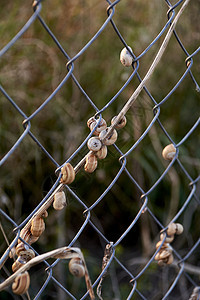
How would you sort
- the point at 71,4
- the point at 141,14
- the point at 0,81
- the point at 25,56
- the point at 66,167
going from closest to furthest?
the point at 66,167 < the point at 0,81 < the point at 25,56 < the point at 71,4 < the point at 141,14

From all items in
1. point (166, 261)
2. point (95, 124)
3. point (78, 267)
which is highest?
point (95, 124)

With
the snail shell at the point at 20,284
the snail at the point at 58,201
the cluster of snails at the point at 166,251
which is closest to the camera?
the snail shell at the point at 20,284

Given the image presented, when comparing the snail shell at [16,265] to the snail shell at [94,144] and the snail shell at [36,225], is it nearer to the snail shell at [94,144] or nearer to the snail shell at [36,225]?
the snail shell at [36,225]

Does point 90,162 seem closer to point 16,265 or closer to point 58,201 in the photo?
point 58,201

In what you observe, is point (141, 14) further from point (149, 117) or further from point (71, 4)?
point (149, 117)

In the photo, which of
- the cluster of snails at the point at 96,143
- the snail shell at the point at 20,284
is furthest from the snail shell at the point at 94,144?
the snail shell at the point at 20,284

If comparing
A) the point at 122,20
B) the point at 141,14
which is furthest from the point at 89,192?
the point at 141,14

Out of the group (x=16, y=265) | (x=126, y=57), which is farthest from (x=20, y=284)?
(x=126, y=57)

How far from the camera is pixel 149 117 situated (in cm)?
146

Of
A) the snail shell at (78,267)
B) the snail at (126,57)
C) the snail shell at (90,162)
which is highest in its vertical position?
the snail at (126,57)

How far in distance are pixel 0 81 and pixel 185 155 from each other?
650 millimetres

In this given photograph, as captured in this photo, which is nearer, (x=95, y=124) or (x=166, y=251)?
(x=95, y=124)

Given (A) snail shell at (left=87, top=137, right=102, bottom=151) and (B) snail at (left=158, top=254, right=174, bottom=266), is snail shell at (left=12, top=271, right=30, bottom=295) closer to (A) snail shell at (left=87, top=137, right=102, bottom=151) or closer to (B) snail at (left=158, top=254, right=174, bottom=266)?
(A) snail shell at (left=87, top=137, right=102, bottom=151)

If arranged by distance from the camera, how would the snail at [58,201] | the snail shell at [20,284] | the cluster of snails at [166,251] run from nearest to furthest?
1. the snail shell at [20,284]
2. the snail at [58,201]
3. the cluster of snails at [166,251]
